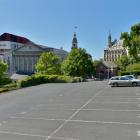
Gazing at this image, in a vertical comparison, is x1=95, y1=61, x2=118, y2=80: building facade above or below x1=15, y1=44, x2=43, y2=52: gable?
below

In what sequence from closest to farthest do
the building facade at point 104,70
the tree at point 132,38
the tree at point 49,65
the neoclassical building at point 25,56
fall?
the tree at point 132,38 → the tree at point 49,65 → the neoclassical building at point 25,56 → the building facade at point 104,70

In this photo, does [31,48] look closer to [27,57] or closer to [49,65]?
[27,57]

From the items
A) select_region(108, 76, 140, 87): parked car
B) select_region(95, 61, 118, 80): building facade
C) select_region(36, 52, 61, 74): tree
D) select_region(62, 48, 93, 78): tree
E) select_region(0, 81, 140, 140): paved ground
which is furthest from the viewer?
select_region(95, 61, 118, 80): building facade

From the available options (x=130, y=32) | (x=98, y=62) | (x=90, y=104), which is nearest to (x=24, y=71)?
(x=98, y=62)

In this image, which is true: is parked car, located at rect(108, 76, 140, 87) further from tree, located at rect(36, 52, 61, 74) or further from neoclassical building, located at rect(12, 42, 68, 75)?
neoclassical building, located at rect(12, 42, 68, 75)

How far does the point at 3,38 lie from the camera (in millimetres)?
162250

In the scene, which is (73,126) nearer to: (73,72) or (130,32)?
(130,32)

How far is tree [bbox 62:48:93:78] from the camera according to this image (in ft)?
323

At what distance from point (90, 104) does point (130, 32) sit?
53302 millimetres

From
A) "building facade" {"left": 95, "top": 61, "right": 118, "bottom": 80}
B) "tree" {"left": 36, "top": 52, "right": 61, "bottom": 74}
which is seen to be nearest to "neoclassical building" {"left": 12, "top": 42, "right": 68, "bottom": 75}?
"building facade" {"left": 95, "top": 61, "right": 118, "bottom": 80}

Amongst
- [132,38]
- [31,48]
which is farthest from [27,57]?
[132,38]

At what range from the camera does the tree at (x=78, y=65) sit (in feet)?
323

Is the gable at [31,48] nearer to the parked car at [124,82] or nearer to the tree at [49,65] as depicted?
the tree at [49,65]

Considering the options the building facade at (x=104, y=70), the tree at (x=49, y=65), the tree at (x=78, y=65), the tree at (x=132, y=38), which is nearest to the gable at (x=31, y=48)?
the building facade at (x=104, y=70)
